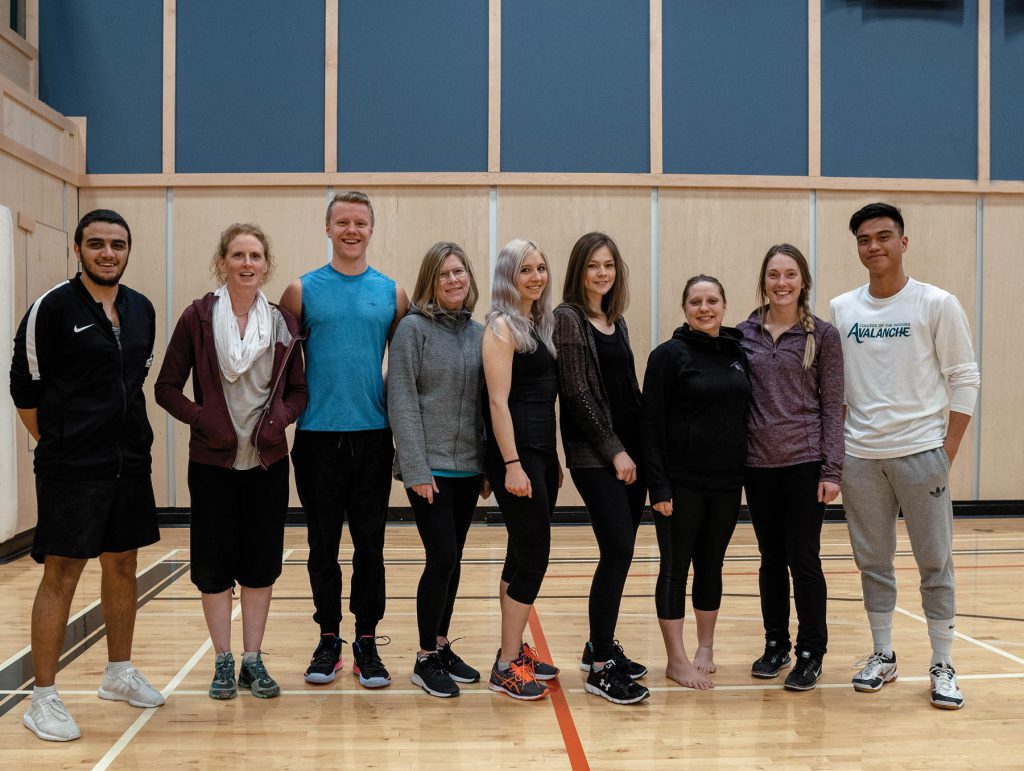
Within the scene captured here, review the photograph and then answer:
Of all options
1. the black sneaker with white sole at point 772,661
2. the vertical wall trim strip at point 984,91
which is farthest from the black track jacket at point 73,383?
the vertical wall trim strip at point 984,91

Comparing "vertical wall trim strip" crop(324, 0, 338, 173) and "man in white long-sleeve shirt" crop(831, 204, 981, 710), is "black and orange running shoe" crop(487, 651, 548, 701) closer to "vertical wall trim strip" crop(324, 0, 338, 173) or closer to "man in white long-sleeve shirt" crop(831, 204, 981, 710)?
"man in white long-sleeve shirt" crop(831, 204, 981, 710)

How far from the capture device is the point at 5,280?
5.73 m

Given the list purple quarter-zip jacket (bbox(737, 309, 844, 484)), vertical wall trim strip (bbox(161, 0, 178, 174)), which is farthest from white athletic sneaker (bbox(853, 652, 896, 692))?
vertical wall trim strip (bbox(161, 0, 178, 174))

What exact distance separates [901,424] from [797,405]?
0.36 meters

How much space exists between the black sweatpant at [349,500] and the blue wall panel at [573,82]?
450 centimetres

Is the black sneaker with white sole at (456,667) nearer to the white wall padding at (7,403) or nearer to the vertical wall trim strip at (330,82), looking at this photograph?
the white wall padding at (7,403)

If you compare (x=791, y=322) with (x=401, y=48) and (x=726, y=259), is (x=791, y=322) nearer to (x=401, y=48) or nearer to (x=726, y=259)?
(x=726, y=259)

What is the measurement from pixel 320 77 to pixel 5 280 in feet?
9.35

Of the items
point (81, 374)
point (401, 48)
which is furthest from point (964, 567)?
point (401, 48)

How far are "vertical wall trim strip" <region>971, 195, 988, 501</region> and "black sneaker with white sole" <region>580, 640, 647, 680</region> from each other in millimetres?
5213

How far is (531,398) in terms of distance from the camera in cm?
316

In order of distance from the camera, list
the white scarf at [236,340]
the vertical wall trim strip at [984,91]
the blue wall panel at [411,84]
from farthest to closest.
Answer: the vertical wall trim strip at [984,91] < the blue wall panel at [411,84] < the white scarf at [236,340]

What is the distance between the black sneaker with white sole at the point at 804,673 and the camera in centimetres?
332

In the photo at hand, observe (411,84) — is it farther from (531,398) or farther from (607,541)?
(607,541)
